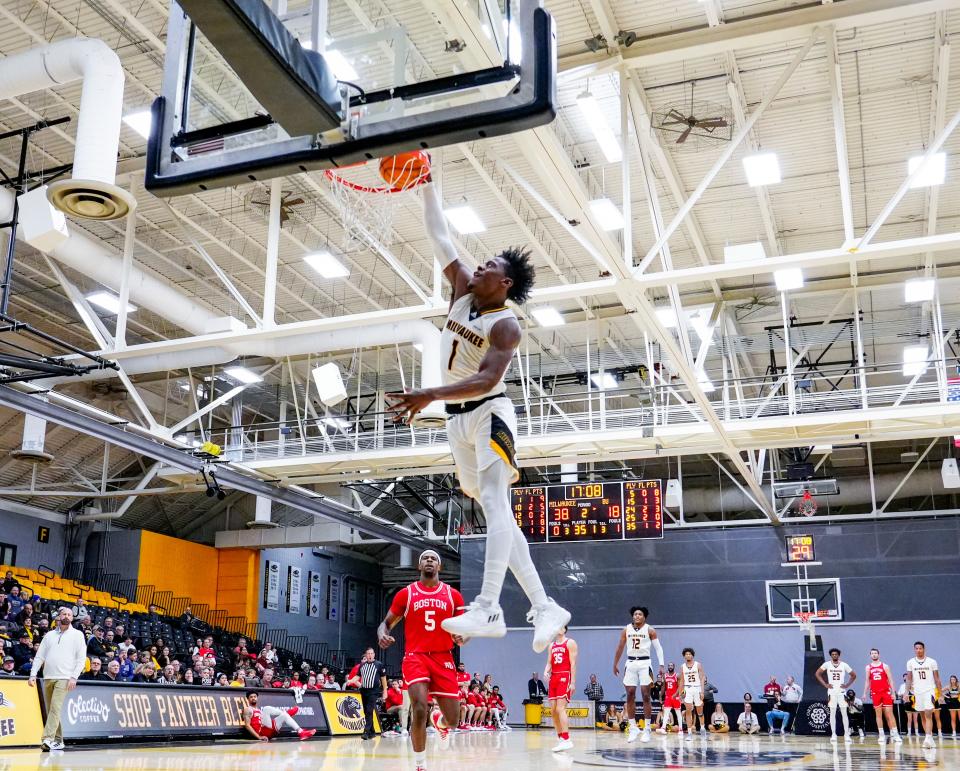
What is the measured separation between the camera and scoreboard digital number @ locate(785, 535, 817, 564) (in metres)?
29.3

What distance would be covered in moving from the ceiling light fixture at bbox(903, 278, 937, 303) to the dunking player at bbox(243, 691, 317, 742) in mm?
14766

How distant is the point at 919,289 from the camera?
20.9 meters

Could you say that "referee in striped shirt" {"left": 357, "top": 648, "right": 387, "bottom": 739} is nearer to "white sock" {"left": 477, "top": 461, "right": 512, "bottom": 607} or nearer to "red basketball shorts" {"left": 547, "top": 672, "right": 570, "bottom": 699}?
"red basketball shorts" {"left": 547, "top": 672, "right": 570, "bottom": 699}

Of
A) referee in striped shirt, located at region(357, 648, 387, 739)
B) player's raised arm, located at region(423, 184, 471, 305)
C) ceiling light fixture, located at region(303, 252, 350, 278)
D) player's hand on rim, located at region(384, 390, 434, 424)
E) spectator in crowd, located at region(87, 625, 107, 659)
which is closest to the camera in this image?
player's hand on rim, located at region(384, 390, 434, 424)

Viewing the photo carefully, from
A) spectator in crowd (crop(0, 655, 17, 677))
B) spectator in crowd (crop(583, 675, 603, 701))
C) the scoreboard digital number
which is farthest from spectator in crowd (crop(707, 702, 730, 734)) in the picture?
spectator in crowd (crop(0, 655, 17, 677))

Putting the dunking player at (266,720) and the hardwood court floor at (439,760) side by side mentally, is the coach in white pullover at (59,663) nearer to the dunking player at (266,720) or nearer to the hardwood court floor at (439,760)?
the hardwood court floor at (439,760)

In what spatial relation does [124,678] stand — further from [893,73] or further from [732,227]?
[893,73]

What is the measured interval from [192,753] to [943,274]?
17894 mm

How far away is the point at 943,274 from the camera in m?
22.0

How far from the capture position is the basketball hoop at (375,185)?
244 inches

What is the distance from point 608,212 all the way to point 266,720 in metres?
11.1

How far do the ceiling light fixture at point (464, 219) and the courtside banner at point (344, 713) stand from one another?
9.77 m

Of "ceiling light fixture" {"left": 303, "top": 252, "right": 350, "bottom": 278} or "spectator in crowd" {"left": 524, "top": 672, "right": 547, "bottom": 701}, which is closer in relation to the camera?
"ceiling light fixture" {"left": 303, "top": 252, "right": 350, "bottom": 278}

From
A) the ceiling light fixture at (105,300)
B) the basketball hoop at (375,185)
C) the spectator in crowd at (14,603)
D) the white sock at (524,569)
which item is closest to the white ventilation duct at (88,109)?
the basketball hoop at (375,185)
